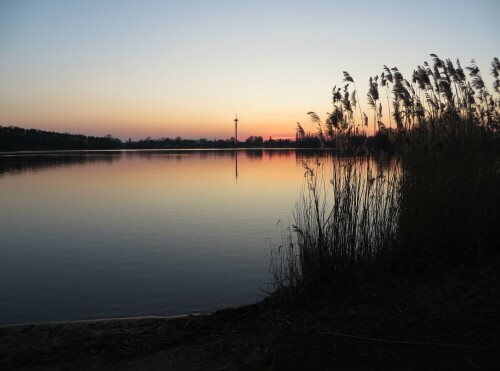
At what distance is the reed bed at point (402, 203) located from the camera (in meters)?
5.86

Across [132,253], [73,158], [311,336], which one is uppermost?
[73,158]

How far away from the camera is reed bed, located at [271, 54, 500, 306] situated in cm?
586

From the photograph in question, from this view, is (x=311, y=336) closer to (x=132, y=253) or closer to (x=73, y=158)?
(x=132, y=253)

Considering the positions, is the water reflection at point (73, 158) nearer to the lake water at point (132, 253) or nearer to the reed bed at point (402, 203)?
the reed bed at point (402, 203)

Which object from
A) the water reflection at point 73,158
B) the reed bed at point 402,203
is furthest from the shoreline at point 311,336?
the water reflection at point 73,158

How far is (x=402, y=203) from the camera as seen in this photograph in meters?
6.27

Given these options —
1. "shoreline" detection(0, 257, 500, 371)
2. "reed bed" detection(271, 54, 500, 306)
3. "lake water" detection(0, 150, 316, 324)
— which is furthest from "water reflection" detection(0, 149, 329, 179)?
"lake water" detection(0, 150, 316, 324)

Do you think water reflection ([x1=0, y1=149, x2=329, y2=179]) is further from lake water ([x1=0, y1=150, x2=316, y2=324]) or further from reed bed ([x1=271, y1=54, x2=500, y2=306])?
lake water ([x1=0, y1=150, x2=316, y2=324])

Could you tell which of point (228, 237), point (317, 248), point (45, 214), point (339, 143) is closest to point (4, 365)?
point (317, 248)

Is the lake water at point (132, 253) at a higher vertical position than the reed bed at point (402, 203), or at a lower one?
lower

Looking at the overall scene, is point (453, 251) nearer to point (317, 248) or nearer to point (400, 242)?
point (400, 242)

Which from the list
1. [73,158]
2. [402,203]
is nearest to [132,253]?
[402,203]

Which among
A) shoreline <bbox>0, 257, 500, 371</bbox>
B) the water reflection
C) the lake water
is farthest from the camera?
the water reflection

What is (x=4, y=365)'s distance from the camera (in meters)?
4.73
